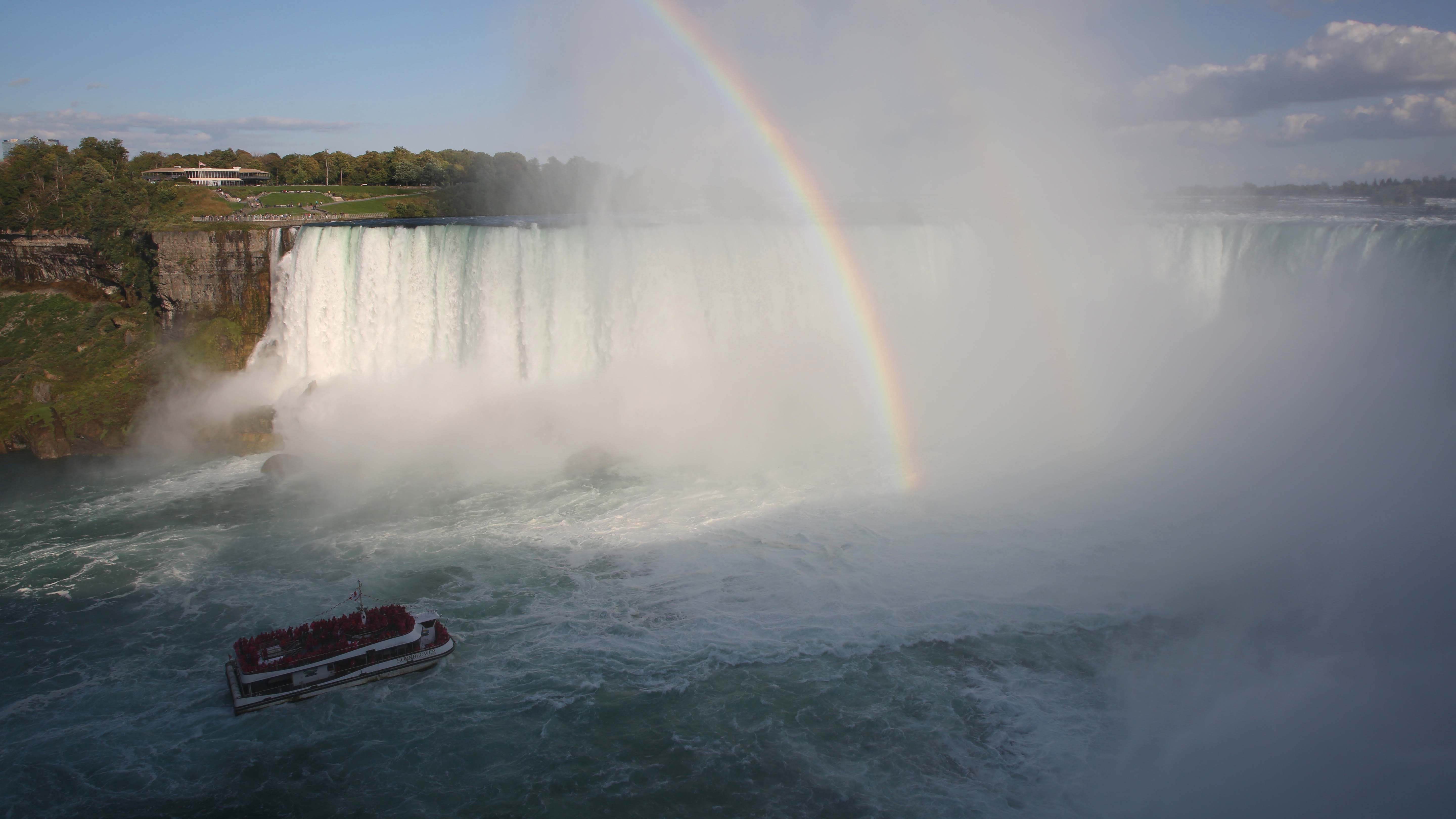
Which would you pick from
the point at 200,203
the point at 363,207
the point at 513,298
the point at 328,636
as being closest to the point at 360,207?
the point at 363,207

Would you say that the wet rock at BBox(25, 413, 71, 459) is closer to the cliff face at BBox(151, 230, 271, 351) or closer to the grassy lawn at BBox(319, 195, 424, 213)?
the cliff face at BBox(151, 230, 271, 351)

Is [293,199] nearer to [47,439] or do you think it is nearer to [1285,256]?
[47,439]

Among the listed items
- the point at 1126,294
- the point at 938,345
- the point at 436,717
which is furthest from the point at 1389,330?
the point at 436,717

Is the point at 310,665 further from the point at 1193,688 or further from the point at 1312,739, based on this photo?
the point at 1312,739

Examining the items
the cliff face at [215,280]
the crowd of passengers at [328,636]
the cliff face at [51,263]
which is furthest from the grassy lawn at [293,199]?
the crowd of passengers at [328,636]

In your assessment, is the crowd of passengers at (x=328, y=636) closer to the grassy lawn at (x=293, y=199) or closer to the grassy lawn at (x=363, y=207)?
the grassy lawn at (x=363, y=207)

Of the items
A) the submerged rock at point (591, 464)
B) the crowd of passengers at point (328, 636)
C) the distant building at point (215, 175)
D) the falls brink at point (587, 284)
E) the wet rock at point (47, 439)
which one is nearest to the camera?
the crowd of passengers at point (328, 636)

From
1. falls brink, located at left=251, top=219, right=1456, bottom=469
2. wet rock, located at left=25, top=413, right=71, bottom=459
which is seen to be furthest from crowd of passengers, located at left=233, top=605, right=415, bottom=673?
wet rock, located at left=25, top=413, right=71, bottom=459
